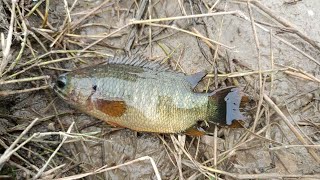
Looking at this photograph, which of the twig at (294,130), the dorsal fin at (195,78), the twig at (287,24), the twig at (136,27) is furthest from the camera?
the twig at (136,27)

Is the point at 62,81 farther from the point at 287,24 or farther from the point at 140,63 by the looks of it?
the point at 287,24

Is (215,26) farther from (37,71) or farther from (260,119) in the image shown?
(37,71)

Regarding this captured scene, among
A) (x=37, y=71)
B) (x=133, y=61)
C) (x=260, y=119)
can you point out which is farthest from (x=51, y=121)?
(x=260, y=119)

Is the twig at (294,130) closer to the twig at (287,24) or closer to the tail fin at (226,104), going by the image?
the tail fin at (226,104)

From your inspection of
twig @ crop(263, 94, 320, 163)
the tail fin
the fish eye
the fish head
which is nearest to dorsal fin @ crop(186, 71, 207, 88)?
the tail fin

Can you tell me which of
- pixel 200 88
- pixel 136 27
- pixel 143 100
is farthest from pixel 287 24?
pixel 143 100

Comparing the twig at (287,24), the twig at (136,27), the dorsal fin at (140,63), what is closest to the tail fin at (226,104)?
the dorsal fin at (140,63)
